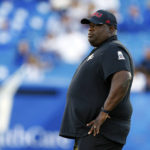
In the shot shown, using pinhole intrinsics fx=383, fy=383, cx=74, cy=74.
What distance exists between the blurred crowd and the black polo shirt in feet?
13.2

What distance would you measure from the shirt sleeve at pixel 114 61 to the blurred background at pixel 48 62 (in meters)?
3.71

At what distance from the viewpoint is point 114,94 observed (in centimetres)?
273

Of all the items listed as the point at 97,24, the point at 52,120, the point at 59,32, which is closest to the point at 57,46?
the point at 59,32

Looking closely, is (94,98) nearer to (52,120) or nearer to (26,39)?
(52,120)

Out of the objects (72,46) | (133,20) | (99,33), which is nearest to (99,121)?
(99,33)

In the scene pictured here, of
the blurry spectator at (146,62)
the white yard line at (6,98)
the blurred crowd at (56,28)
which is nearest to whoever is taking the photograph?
the white yard line at (6,98)

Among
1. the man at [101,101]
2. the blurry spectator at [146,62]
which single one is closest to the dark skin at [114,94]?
the man at [101,101]

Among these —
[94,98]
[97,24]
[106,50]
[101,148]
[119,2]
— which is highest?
[119,2]

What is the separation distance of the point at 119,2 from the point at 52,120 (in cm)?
335

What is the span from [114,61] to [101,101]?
312 mm

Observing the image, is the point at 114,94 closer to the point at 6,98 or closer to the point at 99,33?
the point at 99,33

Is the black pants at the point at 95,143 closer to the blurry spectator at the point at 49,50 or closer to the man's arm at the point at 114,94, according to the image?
the man's arm at the point at 114,94

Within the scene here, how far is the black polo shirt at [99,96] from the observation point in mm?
2836

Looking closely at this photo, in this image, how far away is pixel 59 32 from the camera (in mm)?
7910
